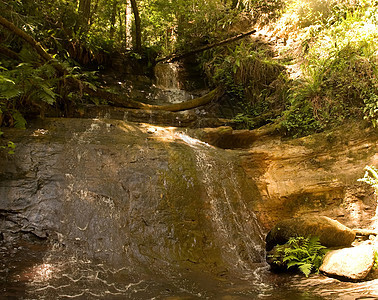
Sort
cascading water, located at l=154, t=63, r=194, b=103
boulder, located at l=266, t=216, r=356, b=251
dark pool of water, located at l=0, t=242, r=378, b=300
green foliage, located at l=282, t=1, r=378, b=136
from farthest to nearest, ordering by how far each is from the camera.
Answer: cascading water, located at l=154, t=63, r=194, b=103, green foliage, located at l=282, t=1, r=378, b=136, boulder, located at l=266, t=216, r=356, b=251, dark pool of water, located at l=0, t=242, r=378, b=300

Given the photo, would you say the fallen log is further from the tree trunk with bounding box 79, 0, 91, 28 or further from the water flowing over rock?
the tree trunk with bounding box 79, 0, 91, 28

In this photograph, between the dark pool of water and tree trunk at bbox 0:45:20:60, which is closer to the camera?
the dark pool of water

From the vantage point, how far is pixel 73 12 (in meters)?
12.0

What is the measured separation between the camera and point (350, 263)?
4504mm

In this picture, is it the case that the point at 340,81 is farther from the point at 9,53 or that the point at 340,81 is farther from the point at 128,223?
the point at 9,53

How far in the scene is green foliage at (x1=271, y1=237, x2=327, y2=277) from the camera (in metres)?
5.17

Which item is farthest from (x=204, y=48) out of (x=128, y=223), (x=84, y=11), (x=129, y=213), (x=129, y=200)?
(x=128, y=223)

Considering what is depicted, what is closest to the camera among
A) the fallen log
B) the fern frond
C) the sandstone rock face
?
the fern frond

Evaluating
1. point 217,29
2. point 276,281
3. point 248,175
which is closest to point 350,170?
point 248,175

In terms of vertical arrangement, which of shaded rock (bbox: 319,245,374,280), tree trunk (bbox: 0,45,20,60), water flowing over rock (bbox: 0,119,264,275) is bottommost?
shaded rock (bbox: 319,245,374,280)

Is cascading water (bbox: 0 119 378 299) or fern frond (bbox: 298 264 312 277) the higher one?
cascading water (bbox: 0 119 378 299)

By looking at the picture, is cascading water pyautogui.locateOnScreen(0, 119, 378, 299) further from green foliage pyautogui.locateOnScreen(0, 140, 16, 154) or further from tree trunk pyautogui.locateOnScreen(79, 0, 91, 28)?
tree trunk pyautogui.locateOnScreen(79, 0, 91, 28)

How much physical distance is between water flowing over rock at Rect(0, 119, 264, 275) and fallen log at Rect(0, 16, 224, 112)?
1.58 meters

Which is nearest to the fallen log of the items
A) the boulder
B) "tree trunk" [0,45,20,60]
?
"tree trunk" [0,45,20,60]
